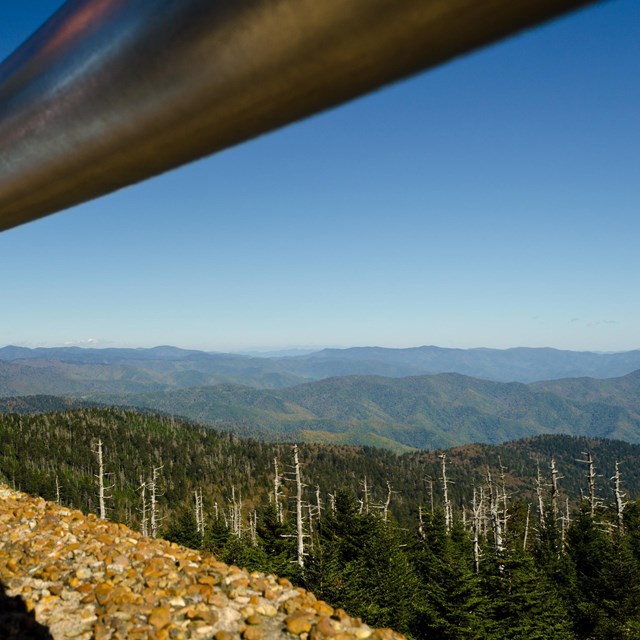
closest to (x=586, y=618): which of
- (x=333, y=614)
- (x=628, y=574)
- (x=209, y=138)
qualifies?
(x=628, y=574)

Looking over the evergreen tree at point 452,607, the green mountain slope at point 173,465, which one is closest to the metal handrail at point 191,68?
the evergreen tree at point 452,607

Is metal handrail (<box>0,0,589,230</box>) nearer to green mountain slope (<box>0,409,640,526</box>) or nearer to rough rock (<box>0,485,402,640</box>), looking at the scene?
rough rock (<box>0,485,402,640</box>)

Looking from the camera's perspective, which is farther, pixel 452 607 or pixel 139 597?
pixel 452 607

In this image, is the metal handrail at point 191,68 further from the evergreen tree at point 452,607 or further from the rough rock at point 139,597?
the evergreen tree at point 452,607

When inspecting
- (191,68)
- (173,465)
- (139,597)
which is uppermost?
(191,68)

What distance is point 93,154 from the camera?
58cm

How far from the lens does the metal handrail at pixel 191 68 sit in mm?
376

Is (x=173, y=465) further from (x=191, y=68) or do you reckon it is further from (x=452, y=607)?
(x=191, y=68)

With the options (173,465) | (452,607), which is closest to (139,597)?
(452,607)

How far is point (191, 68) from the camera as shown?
1.53 feet

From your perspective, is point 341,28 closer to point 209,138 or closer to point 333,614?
point 209,138

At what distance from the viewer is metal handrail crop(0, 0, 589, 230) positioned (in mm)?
376

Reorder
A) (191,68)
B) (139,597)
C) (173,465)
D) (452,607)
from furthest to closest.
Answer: (173,465) < (452,607) < (139,597) < (191,68)

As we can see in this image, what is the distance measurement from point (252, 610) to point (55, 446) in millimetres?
153153
